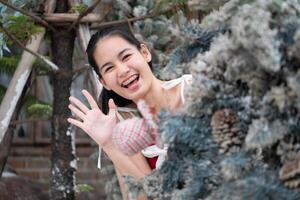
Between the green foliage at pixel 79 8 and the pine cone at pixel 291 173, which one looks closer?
the pine cone at pixel 291 173

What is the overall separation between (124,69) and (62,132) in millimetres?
1368

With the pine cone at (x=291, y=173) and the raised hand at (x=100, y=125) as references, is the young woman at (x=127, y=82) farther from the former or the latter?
the pine cone at (x=291, y=173)

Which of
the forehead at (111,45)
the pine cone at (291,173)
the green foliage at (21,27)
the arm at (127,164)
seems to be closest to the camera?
the pine cone at (291,173)

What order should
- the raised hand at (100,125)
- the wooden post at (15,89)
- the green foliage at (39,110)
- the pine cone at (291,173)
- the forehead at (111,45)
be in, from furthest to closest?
the green foliage at (39,110) → the wooden post at (15,89) → the forehead at (111,45) → the raised hand at (100,125) → the pine cone at (291,173)

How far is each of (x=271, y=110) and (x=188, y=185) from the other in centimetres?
22

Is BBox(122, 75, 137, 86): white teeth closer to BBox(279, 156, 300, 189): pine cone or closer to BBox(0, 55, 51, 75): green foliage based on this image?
BBox(279, 156, 300, 189): pine cone

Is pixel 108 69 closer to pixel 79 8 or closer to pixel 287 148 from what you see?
pixel 287 148

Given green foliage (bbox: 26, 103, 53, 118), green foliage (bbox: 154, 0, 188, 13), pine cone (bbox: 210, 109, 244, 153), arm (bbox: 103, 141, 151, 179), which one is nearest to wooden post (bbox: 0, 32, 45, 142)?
green foliage (bbox: 26, 103, 53, 118)

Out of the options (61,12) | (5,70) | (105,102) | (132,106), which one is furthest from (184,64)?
(5,70)

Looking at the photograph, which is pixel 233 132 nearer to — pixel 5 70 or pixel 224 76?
pixel 224 76

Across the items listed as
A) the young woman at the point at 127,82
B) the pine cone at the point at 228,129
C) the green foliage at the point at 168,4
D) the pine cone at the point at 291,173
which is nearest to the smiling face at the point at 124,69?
the young woman at the point at 127,82

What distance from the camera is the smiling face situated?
1697 millimetres

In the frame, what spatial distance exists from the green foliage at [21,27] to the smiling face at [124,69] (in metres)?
1.00

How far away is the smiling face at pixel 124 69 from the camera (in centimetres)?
170
